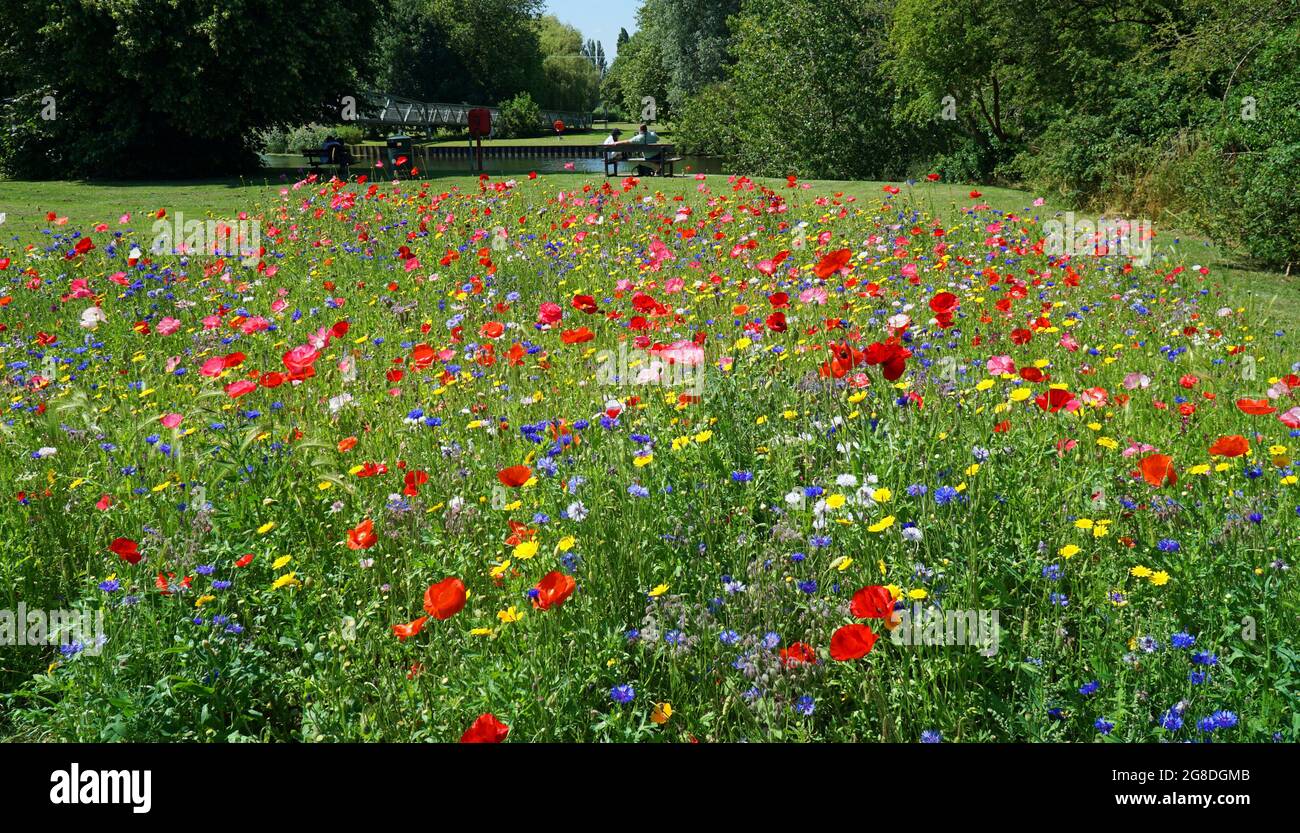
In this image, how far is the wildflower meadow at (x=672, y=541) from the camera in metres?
2.33

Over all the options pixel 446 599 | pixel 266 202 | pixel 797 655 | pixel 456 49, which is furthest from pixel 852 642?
pixel 456 49

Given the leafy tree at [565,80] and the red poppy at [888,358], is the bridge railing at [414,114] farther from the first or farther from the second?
the red poppy at [888,358]

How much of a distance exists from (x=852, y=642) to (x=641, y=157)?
2489cm

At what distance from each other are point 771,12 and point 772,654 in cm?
2741

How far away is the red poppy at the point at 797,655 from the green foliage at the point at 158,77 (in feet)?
75.3

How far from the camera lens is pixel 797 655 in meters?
2.17

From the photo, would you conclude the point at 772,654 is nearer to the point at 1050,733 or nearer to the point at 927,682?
the point at 927,682

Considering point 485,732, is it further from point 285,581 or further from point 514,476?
point 285,581

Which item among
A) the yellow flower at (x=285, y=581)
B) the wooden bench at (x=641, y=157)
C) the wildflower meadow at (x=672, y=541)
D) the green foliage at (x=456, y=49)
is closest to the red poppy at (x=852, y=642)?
the wildflower meadow at (x=672, y=541)

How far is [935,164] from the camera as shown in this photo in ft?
72.4

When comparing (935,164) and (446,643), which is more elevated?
(935,164)

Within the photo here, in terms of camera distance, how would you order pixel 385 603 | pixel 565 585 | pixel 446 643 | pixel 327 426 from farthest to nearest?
1. pixel 327 426
2. pixel 385 603
3. pixel 446 643
4. pixel 565 585

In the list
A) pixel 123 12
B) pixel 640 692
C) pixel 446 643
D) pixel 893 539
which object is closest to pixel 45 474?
pixel 446 643
